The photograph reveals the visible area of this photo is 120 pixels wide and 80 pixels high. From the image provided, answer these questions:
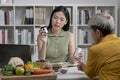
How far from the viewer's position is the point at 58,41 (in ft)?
9.42

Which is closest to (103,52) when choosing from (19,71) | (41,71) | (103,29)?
(103,29)

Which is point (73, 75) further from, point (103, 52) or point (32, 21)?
point (32, 21)

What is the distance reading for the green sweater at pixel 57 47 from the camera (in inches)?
105

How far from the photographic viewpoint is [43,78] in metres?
1.72

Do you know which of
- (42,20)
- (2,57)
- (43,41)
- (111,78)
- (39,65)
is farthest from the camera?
(42,20)

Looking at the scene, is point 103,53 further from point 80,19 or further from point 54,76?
point 80,19

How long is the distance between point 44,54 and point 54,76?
88cm

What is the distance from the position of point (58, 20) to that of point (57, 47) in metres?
0.30

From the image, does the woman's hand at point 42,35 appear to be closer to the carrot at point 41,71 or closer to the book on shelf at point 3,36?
the carrot at point 41,71

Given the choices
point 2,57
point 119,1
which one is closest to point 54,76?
point 2,57

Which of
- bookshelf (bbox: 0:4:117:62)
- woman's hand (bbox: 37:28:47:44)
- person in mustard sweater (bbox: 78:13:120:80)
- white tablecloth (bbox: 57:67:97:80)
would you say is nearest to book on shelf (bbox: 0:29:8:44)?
bookshelf (bbox: 0:4:117:62)

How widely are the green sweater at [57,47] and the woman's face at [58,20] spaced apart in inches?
5.0

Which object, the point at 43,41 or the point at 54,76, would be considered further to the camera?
Answer: the point at 43,41

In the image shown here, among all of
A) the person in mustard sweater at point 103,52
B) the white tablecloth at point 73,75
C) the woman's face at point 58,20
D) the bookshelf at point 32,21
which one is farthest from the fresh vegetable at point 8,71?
the bookshelf at point 32,21
